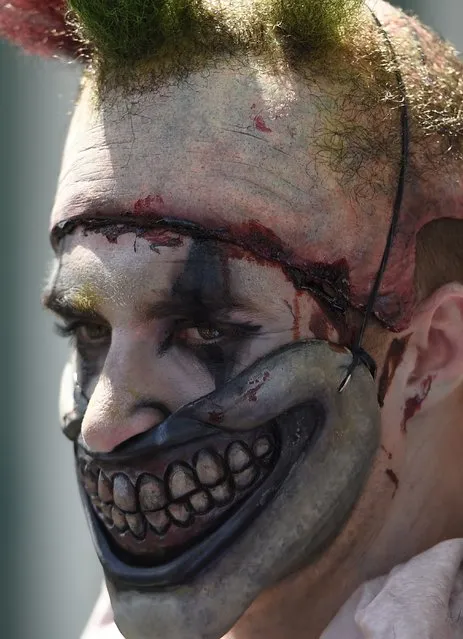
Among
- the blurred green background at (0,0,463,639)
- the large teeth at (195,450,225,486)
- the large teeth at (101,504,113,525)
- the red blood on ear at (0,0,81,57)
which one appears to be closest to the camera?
the large teeth at (195,450,225,486)

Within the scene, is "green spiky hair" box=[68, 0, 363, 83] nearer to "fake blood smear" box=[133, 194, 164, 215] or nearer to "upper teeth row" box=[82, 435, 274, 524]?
"fake blood smear" box=[133, 194, 164, 215]

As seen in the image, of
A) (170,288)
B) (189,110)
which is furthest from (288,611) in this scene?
(189,110)

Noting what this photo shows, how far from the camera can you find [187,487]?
1881 mm

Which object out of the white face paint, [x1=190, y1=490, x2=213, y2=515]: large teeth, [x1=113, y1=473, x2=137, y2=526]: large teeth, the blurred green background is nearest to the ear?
the white face paint

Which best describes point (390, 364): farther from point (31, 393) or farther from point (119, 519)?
point (31, 393)

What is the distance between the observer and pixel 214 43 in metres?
1.94

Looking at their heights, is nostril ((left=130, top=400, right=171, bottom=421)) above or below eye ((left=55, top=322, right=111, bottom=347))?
below

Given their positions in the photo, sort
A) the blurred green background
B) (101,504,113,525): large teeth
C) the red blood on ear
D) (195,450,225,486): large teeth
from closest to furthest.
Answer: (195,450,225,486): large teeth, (101,504,113,525): large teeth, the red blood on ear, the blurred green background

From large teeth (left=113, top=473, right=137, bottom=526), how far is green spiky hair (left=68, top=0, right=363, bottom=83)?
68 centimetres

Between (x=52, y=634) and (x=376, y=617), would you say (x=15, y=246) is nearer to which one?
(x=52, y=634)

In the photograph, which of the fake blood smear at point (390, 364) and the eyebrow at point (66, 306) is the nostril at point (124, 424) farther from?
the fake blood smear at point (390, 364)

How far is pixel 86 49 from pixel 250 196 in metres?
0.47

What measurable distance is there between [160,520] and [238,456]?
0.17m

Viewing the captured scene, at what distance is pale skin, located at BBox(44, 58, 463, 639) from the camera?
1.88 m
